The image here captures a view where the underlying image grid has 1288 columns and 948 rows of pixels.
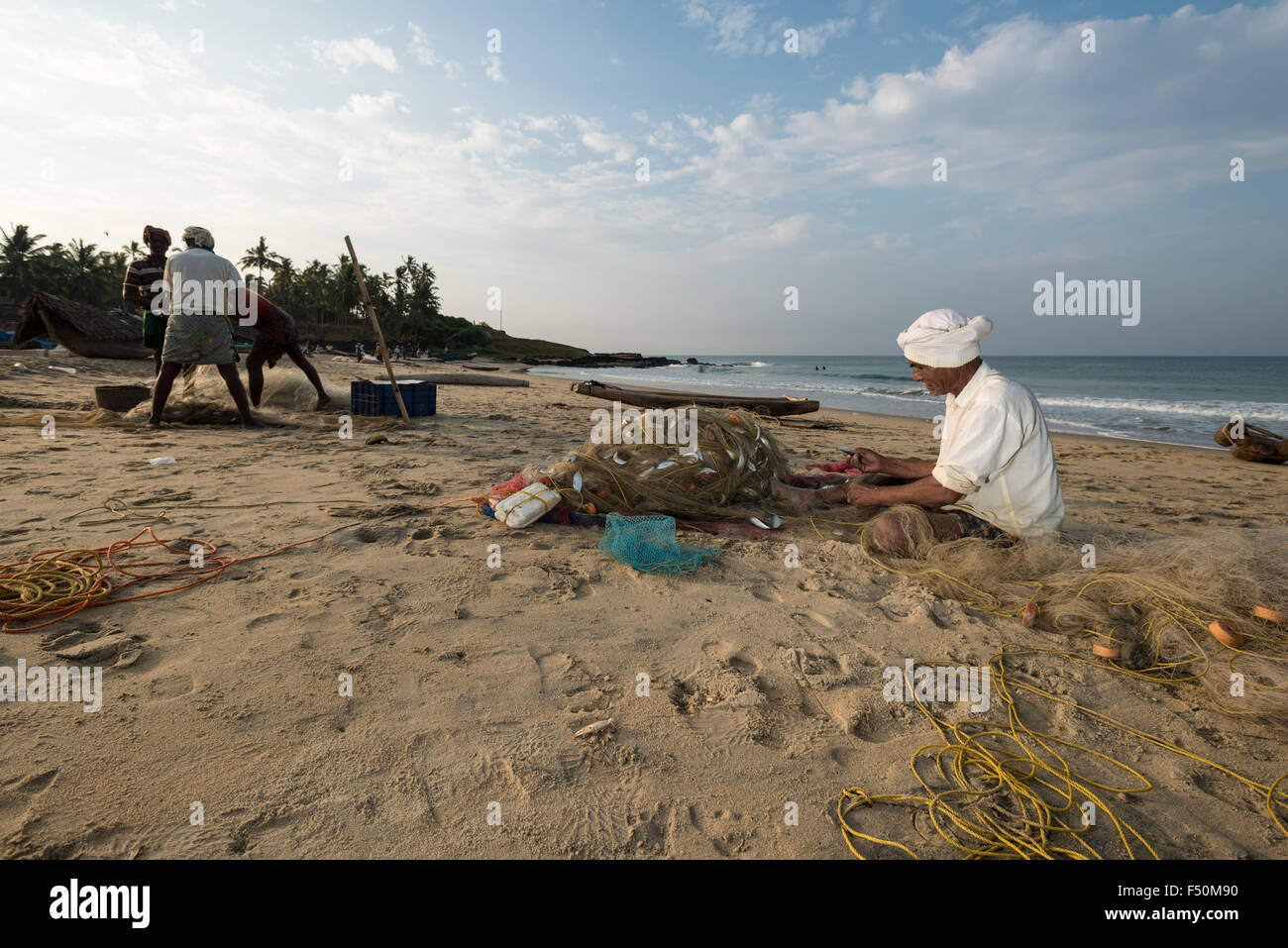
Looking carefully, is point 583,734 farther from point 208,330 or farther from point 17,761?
point 208,330

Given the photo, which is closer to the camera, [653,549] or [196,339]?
[653,549]

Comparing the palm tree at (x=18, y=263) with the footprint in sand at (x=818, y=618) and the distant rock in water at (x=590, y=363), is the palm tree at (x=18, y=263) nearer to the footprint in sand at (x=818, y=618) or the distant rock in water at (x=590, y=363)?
the distant rock in water at (x=590, y=363)

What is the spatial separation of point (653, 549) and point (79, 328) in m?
A: 17.4

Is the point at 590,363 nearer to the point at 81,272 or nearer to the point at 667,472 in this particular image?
the point at 81,272

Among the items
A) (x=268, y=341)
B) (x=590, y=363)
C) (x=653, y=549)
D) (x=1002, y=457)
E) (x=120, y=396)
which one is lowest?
(x=653, y=549)

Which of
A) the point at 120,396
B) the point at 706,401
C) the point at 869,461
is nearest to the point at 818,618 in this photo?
the point at 869,461

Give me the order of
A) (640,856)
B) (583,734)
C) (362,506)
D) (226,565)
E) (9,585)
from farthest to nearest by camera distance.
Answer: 1. (362,506)
2. (226,565)
3. (9,585)
4. (583,734)
5. (640,856)

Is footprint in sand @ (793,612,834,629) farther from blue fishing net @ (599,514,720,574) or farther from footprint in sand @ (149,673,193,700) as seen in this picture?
footprint in sand @ (149,673,193,700)

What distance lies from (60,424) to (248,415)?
1758mm

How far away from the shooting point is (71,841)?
1.46 meters

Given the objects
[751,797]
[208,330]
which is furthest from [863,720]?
[208,330]

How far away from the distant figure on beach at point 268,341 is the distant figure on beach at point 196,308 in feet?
1.59

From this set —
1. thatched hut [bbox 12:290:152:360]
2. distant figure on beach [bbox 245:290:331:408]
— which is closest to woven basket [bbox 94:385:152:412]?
distant figure on beach [bbox 245:290:331:408]

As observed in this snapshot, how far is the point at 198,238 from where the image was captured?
21.2ft
